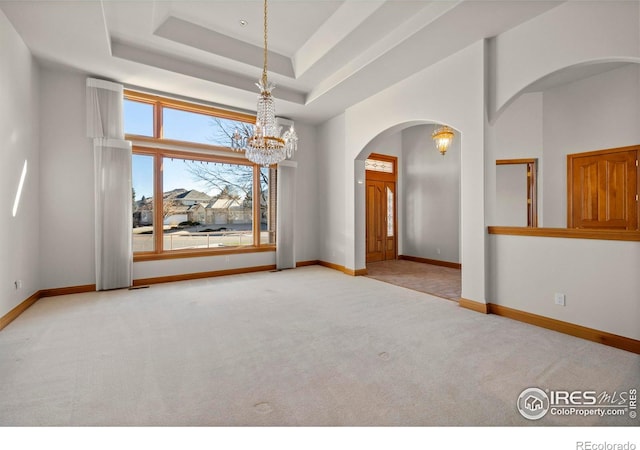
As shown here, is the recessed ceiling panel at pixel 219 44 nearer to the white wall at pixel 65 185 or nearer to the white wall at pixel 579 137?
the white wall at pixel 65 185

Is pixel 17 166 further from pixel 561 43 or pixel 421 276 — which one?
pixel 421 276

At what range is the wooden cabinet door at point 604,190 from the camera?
449 centimetres

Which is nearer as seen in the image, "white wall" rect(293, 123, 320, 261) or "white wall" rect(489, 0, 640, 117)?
"white wall" rect(489, 0, 640, 117)

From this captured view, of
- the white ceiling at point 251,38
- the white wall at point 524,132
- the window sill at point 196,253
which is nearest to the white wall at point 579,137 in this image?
the white ceiling at point 251,38

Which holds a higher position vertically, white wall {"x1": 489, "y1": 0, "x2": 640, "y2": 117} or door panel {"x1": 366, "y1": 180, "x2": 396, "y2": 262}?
white wall {"x1": 489, "y1": 0, "x2": 640, "y2": 117}

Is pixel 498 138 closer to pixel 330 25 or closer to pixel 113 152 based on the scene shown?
pixel 330 25

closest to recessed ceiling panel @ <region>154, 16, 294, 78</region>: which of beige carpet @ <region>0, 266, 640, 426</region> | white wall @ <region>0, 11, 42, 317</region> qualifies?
white wall @ <region>0, 11, 42, 317</region>

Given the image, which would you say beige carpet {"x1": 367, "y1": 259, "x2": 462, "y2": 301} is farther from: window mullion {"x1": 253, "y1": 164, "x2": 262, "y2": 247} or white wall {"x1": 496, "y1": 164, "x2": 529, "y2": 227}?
window mullion {"x1": 253, "y1": 164, "x2": 262, "y2": 247}

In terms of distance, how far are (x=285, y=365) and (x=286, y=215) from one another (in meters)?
4.30

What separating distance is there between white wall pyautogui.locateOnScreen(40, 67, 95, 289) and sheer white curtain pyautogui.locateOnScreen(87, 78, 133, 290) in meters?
0.16

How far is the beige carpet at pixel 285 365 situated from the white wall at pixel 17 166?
0.50 meters

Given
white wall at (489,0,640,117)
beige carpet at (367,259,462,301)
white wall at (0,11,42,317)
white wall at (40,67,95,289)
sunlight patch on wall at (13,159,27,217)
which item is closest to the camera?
white wall at (489,0,640,117)

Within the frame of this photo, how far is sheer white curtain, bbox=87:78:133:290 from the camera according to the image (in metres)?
4.56

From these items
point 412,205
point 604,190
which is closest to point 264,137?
point 604,190
